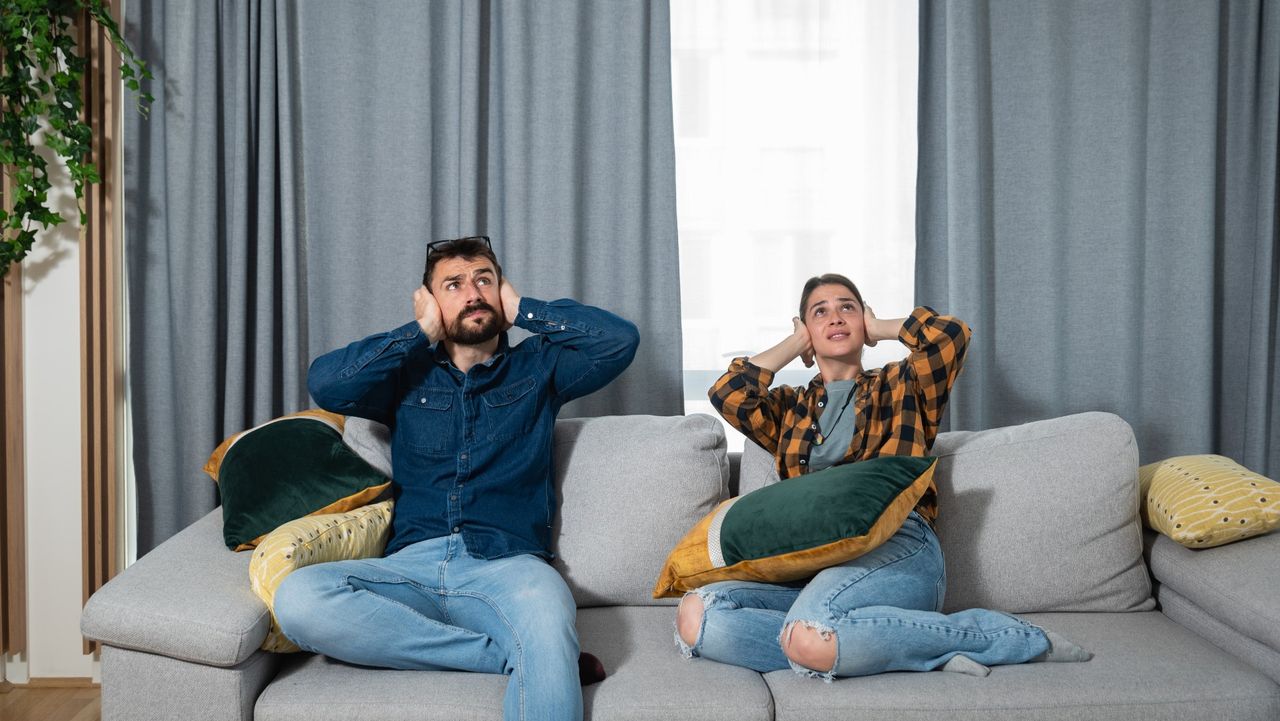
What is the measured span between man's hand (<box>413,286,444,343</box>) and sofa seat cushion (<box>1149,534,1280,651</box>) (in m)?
1.78

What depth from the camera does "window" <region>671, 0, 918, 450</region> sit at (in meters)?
2.80

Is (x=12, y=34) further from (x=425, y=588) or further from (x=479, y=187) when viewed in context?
(x=425, y=588)

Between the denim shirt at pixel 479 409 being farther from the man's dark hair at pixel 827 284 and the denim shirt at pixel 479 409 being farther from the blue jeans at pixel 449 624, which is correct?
the man's dark hair at pixel 827 284

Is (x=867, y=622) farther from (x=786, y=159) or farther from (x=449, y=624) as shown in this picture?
(x=786, y=159)

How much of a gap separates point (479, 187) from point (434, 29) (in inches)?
18.9

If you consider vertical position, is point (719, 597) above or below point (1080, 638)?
above

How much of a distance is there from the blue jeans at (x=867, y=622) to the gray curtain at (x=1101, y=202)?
1.02 m

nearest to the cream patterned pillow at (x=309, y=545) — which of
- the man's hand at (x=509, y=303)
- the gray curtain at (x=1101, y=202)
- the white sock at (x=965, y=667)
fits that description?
the man's hand at (x=509, y=303)

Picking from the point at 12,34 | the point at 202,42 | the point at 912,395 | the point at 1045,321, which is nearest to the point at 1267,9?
the point at 1045,321

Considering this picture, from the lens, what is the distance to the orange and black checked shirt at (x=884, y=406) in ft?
7.14

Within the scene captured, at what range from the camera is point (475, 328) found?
220 cm

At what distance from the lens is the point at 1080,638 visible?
1.96 m

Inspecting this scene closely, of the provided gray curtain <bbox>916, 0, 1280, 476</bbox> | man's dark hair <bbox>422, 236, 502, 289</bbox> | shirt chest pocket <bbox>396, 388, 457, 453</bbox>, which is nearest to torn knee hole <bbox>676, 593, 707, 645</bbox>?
shirt chest pocket <bbox>396, 388, 457, 453</bbox>

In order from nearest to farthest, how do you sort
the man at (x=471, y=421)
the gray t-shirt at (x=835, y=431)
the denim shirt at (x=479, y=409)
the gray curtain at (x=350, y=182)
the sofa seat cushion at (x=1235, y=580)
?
the sofa seat cushion at (x=1235, y=580) < the man at (x=471, y=421) < the denim shirt at (x=479, y=409) < the gray t-shirt at (x=835, y=431) < the gray curtain at (x=350, y=182)
